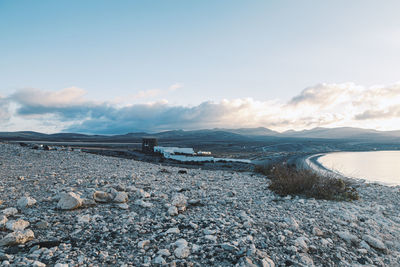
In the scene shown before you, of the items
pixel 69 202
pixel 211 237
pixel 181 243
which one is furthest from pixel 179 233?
pixel 69 202

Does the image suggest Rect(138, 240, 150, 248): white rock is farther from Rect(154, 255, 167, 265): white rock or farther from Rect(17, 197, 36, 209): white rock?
Rect(17, 197, 36, 209): white rock

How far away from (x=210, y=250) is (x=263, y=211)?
2612 mm

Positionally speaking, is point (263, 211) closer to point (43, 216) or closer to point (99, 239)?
point (99, 239)

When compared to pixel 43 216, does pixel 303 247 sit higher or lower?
lower

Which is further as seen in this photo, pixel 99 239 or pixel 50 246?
pixel 99 239

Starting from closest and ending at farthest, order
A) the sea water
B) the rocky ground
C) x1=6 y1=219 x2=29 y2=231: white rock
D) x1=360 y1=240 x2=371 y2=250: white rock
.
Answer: the rocky ground
x1=6 y1=219 x2=29 y2=231: white rock
x1=360 y1=240 x2=371 y2=250: white rock
the sea water

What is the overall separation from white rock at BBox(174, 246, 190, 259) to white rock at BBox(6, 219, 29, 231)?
2.63 metres

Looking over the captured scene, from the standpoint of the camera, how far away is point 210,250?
11.7 feet

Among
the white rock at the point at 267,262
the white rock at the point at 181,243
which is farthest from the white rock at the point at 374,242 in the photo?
the white rock at the point at 181,243

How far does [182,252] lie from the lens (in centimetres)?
338

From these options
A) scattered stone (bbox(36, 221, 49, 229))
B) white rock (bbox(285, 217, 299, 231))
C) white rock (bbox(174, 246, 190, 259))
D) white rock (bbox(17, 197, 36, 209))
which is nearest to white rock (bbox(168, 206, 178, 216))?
white rock (bbox(174, 246, 190, 259))

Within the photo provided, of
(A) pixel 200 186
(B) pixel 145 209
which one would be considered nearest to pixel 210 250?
(B) pixel 145 209

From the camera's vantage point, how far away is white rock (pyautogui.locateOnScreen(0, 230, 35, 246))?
3299 millimetres

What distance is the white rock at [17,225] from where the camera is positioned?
149 inches
